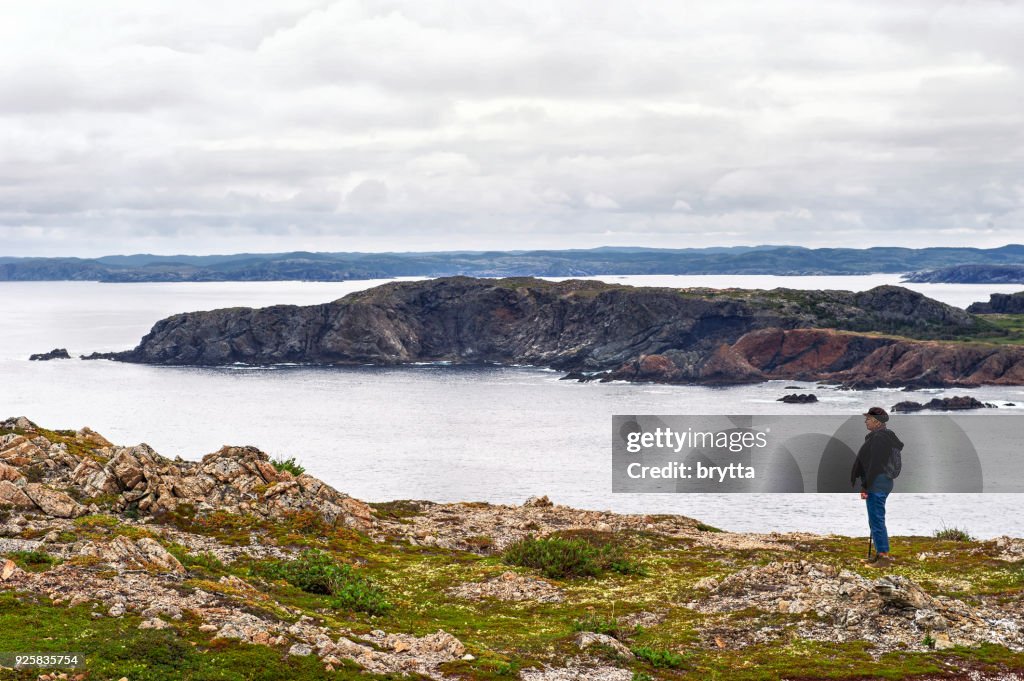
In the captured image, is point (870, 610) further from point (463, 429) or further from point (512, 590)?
point (463, 429)

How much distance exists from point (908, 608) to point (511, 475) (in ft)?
283

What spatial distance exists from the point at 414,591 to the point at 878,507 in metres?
13.0

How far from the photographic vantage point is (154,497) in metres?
29.9

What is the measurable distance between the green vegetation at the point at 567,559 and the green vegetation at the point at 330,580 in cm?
559

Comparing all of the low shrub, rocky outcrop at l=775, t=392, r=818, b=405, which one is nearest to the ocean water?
rocky outcrop at l=775, t=392, r=818, b=405

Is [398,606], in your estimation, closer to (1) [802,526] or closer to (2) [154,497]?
(2) [154,497]

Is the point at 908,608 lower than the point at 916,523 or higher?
higher

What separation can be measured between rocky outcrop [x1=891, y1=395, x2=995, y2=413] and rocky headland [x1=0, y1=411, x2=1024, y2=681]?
121m

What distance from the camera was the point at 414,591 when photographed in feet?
82.3

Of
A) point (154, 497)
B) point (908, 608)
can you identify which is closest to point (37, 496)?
point (154, 497)

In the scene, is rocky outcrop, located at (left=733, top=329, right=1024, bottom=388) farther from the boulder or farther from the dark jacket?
the boulder

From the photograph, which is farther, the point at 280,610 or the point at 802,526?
the point at 802,526

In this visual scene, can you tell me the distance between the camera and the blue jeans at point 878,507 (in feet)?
76.6

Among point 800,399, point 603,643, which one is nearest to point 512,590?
point 603,643
